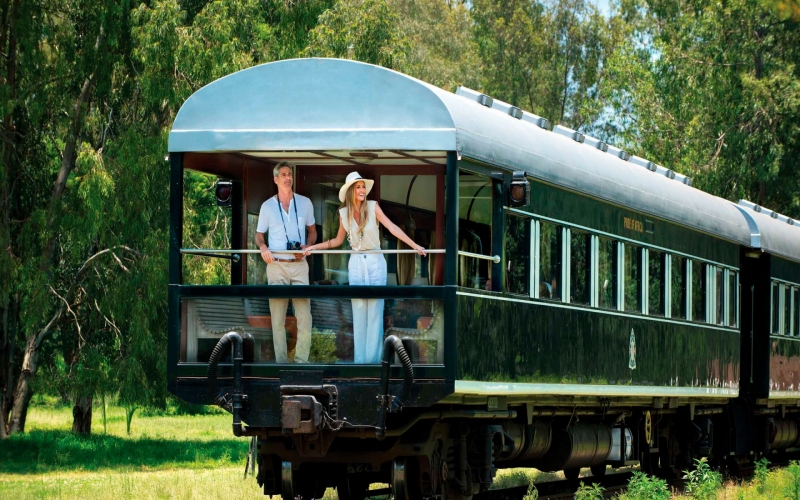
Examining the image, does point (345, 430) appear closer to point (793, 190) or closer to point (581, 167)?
point (581, 167)

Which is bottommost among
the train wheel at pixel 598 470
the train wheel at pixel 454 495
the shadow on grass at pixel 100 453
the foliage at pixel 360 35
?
the shadow on grass at pixel 100 453

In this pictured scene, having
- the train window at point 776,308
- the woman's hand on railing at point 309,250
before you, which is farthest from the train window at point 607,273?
the train window at point 776,308

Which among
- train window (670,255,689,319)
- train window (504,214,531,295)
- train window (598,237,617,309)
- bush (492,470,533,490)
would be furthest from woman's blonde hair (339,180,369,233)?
train window (670,255,689,319)

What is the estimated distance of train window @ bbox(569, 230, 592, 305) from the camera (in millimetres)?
13461

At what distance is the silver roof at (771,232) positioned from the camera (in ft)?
66.3

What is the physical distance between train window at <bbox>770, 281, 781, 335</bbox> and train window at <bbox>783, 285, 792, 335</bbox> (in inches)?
→ 12.7

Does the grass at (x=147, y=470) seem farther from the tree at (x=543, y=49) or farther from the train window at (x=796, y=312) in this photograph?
the tree at (x=543, y=49)

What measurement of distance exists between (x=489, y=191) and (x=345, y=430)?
233cm

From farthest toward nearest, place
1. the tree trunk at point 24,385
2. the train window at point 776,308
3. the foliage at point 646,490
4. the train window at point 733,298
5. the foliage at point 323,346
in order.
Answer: the tree trunk at point 24,385 → the train window at point 776,308 → the train window at point 733,298 → the foliage at point 646,490 → the foliage at point 323,346

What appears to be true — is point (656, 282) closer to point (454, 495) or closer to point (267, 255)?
point (454, 495)

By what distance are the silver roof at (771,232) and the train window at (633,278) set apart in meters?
5.21

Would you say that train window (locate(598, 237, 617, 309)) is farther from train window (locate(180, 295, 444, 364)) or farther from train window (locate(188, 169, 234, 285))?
train window (locate(180, 295, 444, 364))

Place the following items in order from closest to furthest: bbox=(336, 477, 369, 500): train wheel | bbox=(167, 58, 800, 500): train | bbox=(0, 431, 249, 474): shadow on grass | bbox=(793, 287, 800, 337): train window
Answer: bbox=(167, 58, 800, 500): train → bbox=(336, 477, 369, 500): train wheel → bbox=(0, 431, 249, 474): shadow on grass → bbox=(793, 287, 800, 337): train window

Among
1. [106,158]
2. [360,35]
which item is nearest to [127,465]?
[106,158]
